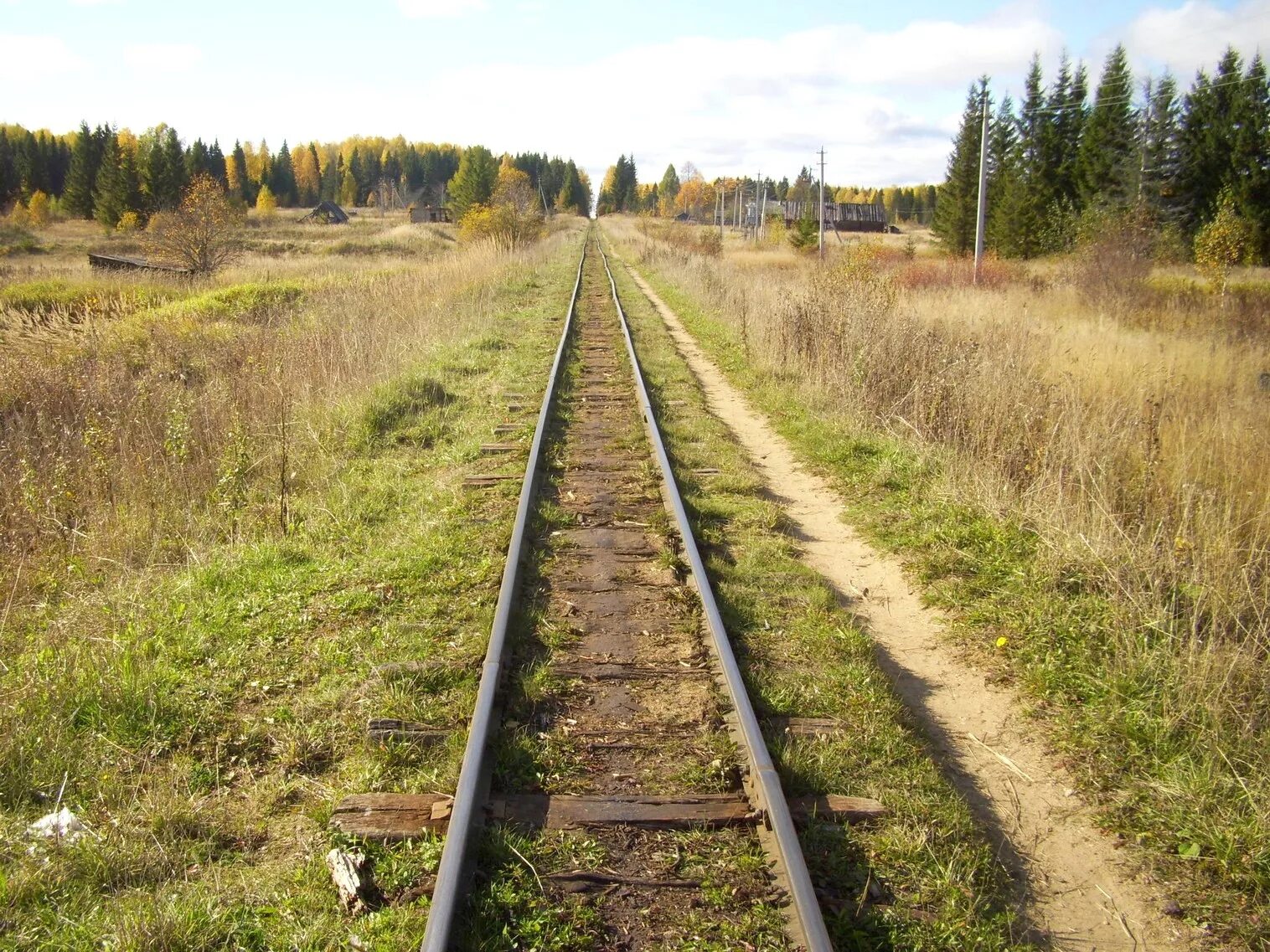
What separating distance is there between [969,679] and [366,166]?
161973 mm

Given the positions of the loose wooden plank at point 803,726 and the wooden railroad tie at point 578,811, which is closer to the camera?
the wooden railroad tie at point 578,811

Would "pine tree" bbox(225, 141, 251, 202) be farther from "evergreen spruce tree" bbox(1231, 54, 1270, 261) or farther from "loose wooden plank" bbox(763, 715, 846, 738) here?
"loose wooden plank" bbox(763, 715, 846, 738)

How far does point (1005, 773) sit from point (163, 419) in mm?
8440

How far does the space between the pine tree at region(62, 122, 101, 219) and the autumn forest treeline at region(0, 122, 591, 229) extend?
0.25 ft

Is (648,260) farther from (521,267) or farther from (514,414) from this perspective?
(514,414)

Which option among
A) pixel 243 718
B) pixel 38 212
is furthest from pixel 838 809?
pixel 38 212

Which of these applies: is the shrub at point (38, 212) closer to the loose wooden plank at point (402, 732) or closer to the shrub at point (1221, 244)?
the shrub at point (1221, 244)

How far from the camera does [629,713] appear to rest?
396 cm

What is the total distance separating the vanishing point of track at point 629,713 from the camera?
9.56 feet

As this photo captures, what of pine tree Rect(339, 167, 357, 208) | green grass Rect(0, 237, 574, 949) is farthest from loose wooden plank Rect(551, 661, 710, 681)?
pine tree Rect(339, 167, 357, 208)

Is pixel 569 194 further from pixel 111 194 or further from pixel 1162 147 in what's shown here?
pixel 1162 147

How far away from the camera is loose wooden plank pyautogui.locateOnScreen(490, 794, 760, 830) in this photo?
3.22 meters

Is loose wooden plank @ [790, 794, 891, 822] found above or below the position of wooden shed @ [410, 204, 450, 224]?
below

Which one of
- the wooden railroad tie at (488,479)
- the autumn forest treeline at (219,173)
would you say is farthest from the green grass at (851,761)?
the autumn forest treeline at (219,173)
